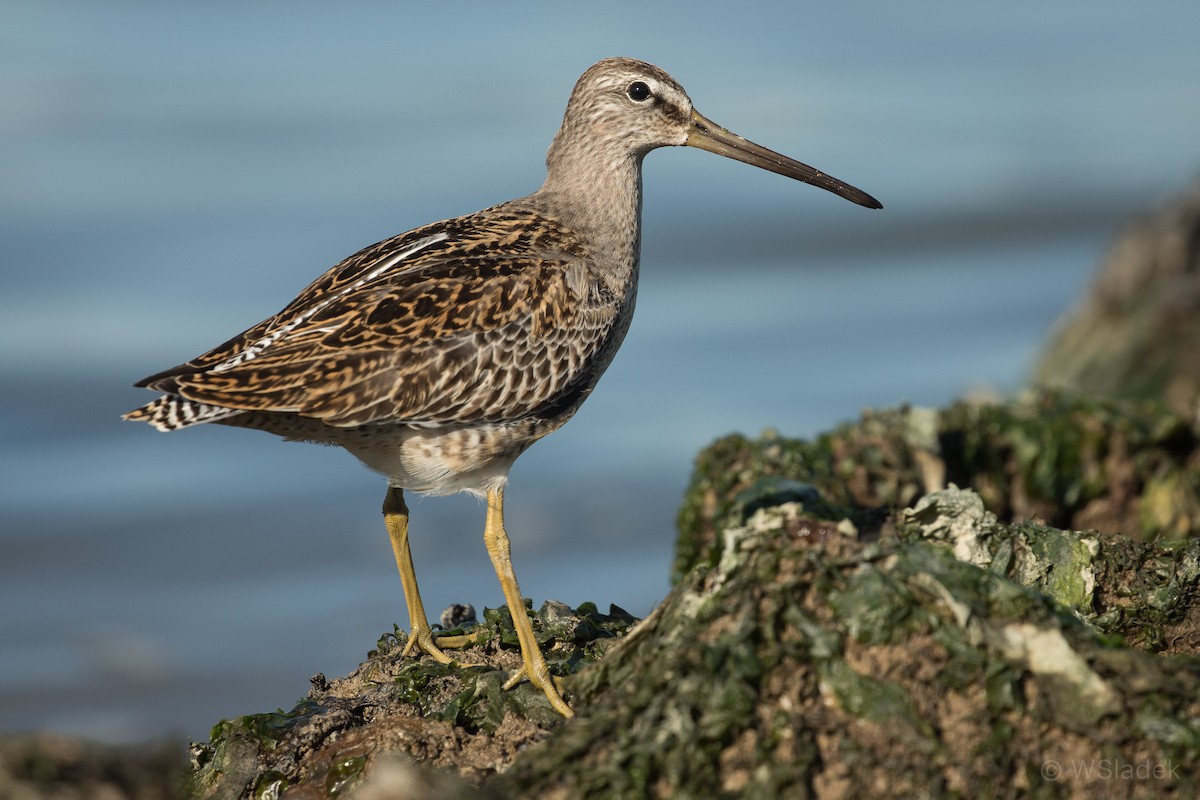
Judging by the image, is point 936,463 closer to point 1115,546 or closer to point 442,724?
point 1115,546

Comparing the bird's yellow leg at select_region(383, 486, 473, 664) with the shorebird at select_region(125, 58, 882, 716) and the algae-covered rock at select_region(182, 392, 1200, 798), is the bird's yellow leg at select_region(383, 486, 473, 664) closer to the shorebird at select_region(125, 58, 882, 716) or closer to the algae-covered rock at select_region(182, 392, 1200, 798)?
the shorebird at select_region(125, 58, 882, 716)

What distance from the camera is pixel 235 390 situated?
20.2 ft

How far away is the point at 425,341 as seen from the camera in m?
6.49

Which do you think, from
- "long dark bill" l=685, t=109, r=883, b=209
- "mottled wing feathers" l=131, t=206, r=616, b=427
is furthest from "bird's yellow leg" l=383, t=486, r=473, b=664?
"long dark bill" l=685, t=109, r=883, b=209

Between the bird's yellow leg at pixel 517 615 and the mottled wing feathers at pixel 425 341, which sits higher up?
the mottled wing feathers at pixel 425 341

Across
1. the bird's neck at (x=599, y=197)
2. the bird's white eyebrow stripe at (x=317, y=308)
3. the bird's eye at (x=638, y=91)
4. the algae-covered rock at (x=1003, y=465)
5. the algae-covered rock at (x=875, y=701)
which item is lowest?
the algae-covered rock at (x=875, y=701)

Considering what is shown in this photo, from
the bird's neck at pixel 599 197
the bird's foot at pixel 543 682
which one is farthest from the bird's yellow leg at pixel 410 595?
the bird's neck at pixel 599 197

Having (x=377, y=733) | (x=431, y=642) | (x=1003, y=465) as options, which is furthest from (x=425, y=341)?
(x=1003, y=465)

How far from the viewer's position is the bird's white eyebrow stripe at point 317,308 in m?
6.39

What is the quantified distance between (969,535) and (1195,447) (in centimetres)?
356

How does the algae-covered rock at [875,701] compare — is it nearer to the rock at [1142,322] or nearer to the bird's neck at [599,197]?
the bird's neck at [599,197]

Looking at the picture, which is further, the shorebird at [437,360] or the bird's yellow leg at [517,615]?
the shorebird at [437,360]

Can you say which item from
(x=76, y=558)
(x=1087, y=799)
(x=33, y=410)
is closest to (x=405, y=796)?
(x=1087, y=799)

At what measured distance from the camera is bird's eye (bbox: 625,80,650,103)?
7.71 meters
